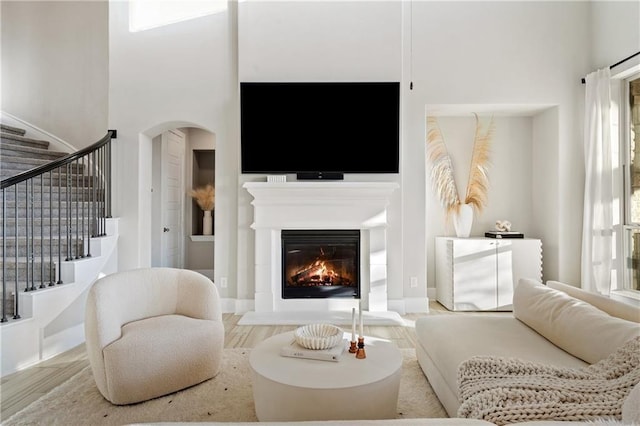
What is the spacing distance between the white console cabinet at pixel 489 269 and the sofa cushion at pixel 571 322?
5.44ft

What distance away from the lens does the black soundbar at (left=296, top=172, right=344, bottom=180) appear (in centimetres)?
404

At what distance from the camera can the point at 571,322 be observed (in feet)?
6.10

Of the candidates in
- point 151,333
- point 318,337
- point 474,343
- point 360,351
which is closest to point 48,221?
point 151,333

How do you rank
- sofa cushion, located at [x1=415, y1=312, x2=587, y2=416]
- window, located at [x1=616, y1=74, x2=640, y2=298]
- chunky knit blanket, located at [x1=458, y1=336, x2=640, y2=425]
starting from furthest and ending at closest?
window, located at [x1=616, y1=74, x2=640, y2=298] < sofa cushion, located at [x1=415, y1=312, x2=587, y2=416] < chunky knit blanket, located at [x1=458, y1=336, x2=640, y2=425]

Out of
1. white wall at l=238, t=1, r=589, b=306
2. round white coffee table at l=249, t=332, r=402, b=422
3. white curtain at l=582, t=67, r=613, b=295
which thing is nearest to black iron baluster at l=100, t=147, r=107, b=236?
white wall at l=238, t=1, r=589, b=306

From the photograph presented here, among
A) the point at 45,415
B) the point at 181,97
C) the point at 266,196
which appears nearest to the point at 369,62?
the point at 266,196

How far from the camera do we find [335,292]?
4.03 meters

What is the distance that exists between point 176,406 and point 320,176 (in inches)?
102

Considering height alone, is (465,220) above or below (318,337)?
above

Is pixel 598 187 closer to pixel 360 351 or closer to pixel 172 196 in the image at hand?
pixel 360 351

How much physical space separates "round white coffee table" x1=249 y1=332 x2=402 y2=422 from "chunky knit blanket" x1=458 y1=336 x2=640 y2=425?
357mm

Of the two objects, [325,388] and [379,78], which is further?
[379,78]

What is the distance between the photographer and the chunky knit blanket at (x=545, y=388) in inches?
48.1

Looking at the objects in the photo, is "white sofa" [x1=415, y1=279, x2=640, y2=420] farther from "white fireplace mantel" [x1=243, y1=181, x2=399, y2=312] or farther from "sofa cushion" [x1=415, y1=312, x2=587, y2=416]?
"white fireplace mantel" [x1=243, y1=181, x2=399, y2=312]
